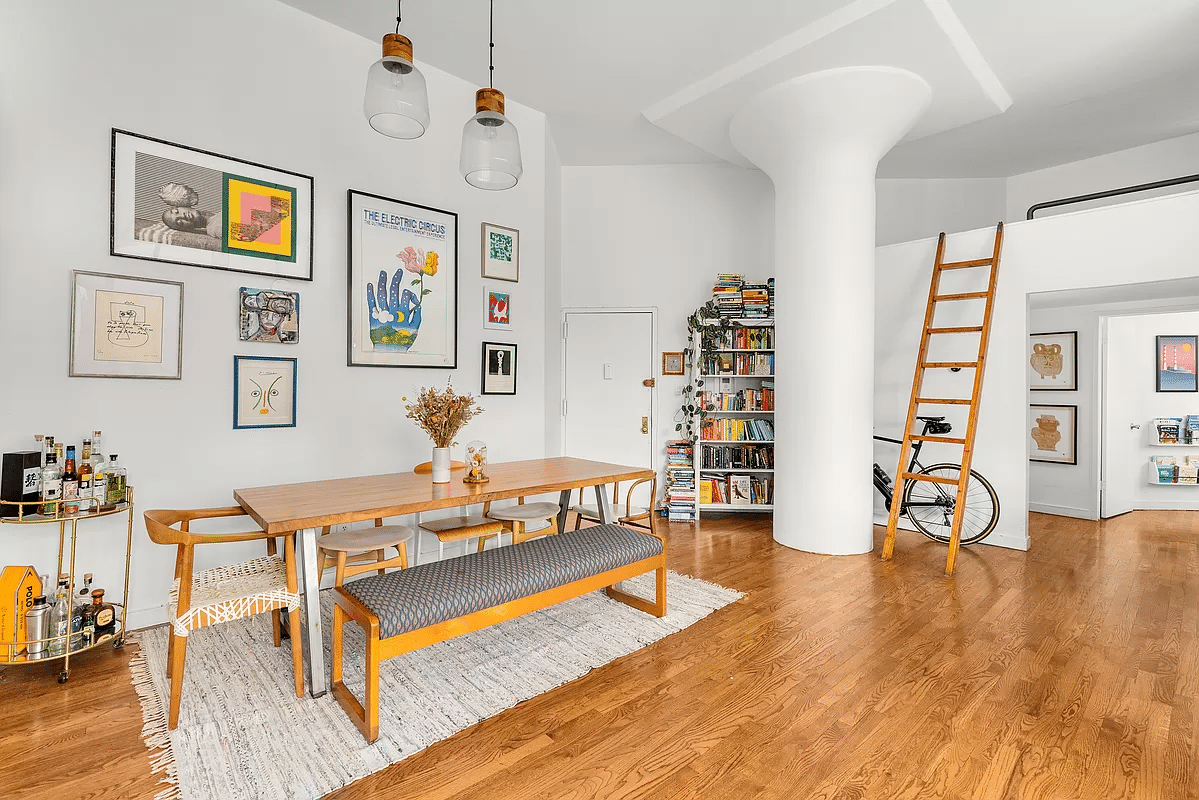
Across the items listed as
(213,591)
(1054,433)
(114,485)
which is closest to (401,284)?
(114,485)

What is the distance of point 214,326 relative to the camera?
127 inches

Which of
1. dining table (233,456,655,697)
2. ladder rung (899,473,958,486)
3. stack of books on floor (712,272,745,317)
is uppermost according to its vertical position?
stack of books on floor (712,272,745,317)

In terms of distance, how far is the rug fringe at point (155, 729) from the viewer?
1.83 metres

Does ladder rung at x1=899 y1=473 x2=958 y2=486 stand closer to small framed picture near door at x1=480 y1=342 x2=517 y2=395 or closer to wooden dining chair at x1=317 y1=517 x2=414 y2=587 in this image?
small framed picture near door at x1=480 y1=342 x2=517 y2=395

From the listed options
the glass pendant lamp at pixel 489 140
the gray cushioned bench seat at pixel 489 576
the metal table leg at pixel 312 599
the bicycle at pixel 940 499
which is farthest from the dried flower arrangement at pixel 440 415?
the bicycle at pixel 940 499

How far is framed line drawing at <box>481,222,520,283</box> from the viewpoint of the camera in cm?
442

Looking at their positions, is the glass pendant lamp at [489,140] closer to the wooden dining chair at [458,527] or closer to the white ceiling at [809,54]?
the white ceiling at [809,54]

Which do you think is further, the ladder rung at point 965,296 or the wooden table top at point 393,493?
the ladder rung at point 965,296

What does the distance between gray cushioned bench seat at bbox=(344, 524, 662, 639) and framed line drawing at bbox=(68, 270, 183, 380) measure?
1.68m

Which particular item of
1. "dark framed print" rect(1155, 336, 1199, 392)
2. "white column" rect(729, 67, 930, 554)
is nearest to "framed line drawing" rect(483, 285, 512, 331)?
"white column" rect(729, 67, 930, 554)

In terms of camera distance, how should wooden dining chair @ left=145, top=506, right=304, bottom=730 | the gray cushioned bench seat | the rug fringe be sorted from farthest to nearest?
the gray cushioned bench seat → wooden dining chair @ left=145, top=506, right=304, bottom=730 → the rug fringe

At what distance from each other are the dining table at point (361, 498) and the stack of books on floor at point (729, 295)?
2.64 metres

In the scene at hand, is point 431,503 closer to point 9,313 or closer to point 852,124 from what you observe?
point 9,313

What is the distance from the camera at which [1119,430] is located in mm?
5961
